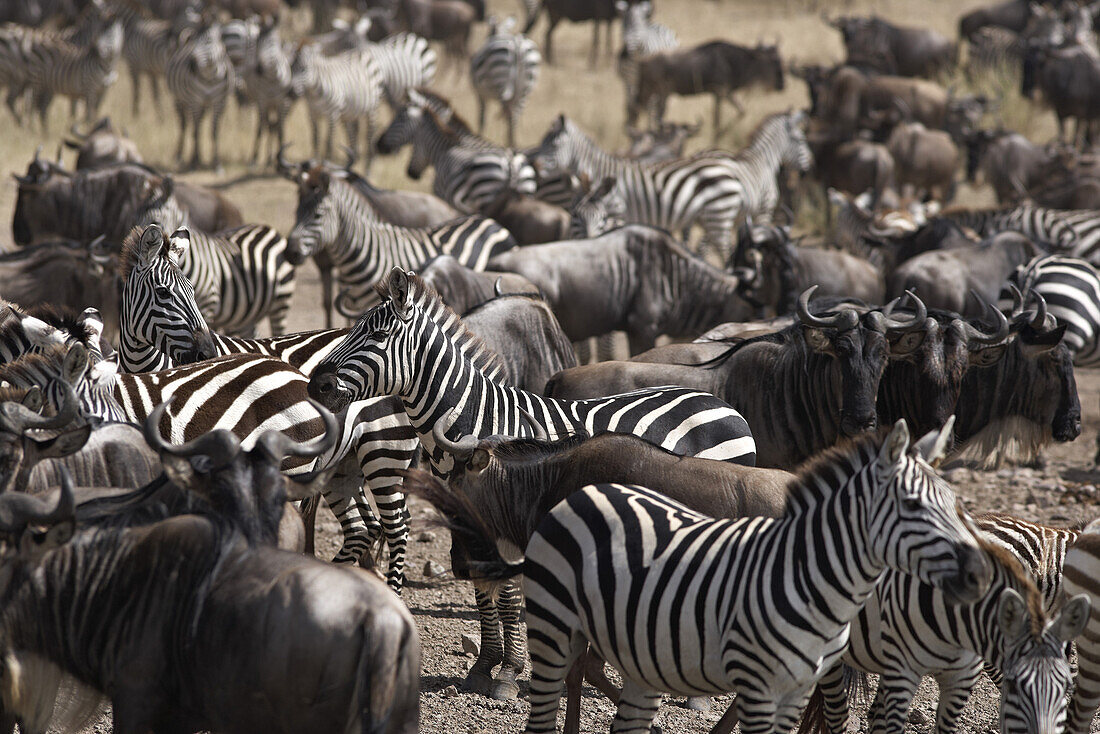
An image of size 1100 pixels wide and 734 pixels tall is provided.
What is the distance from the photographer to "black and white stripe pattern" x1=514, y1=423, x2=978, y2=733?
3.53 m

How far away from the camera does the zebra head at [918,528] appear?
3.42 metres

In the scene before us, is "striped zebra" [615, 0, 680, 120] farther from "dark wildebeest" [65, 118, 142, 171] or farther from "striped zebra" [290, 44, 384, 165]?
"dark wildebeest" [65, 118, 142, 171]

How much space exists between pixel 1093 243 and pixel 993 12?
55.5 ft

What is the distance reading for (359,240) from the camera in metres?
10.1

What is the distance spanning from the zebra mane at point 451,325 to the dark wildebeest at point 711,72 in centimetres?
1487

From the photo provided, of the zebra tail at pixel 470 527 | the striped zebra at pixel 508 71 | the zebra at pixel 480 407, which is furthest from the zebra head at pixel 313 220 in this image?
the striped zebra at pixel 508 71

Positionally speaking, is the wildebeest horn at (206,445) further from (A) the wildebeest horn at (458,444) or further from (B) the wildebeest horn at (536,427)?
(B) the wildebeest horn at (536,427)

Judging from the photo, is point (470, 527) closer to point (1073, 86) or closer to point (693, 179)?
point (693, 179)

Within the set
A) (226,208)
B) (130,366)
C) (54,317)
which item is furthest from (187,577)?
(226,208)

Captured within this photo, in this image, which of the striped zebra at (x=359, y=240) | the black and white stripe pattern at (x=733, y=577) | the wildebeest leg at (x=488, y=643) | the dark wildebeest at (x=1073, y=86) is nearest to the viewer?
the black and white stripe pattern at (x=733, y=577)

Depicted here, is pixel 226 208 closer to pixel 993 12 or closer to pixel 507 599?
pixel 507 599

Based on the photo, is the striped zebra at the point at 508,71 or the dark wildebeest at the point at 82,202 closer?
the dark wildebeest at the point at 82,202

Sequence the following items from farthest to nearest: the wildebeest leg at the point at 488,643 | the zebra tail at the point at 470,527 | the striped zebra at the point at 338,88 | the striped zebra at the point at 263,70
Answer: the striped zebra at the point at 338,88 → the striped zebra at the point at 263,70 → the wildebeest leg at the point at 488,643 → the zebra tail at the point at 470,527

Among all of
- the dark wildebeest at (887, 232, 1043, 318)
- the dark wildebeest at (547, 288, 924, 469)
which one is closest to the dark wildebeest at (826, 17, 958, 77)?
the dark wildebeest at (887, 232, 1043, 318)
